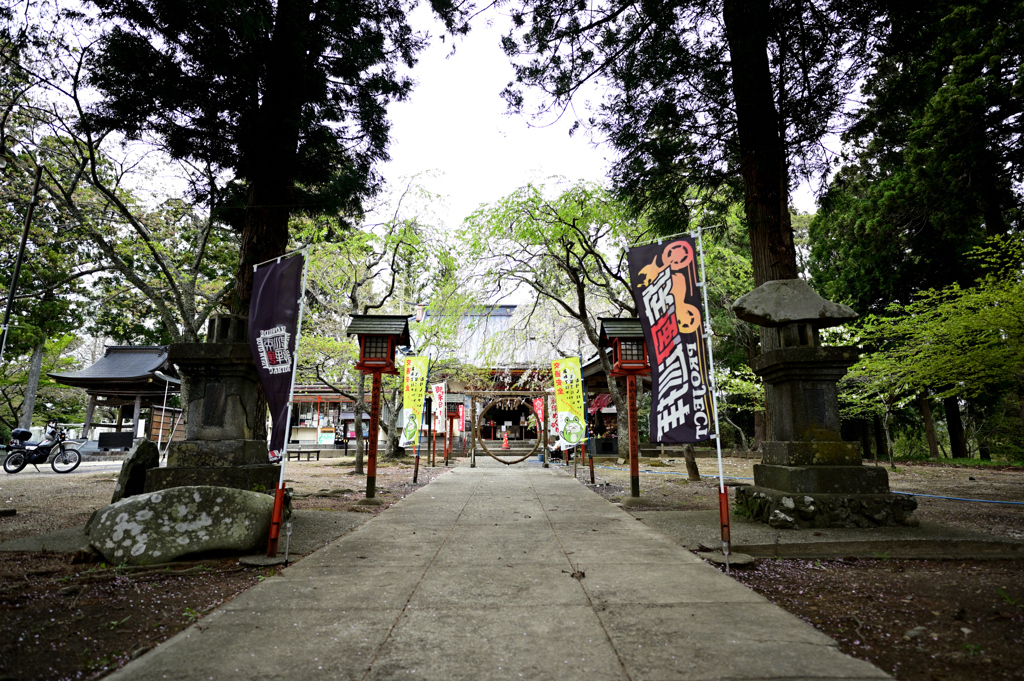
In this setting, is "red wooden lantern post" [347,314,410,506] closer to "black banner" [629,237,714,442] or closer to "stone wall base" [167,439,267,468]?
"stone wall base" [167,439,267,468]

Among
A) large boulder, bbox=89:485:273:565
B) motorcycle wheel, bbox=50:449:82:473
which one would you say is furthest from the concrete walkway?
motorcycle wheel, bbox=50:449:82:473

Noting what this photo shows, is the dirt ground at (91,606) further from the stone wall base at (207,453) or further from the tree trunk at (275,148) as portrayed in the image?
the tree trunk at (275,148)

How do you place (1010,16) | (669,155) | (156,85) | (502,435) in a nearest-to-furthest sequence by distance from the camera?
(156,85) → (669,155) → (1010,16) → (502,435)

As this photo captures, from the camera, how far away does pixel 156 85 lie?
642 centimetres

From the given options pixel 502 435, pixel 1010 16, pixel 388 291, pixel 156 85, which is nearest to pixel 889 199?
pixel 1010 16

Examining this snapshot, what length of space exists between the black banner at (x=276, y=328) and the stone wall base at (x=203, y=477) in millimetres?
932

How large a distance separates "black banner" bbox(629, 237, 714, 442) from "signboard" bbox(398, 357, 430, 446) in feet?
27.3

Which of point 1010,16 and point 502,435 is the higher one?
point 1010,16

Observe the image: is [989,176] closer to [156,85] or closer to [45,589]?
[156,85]

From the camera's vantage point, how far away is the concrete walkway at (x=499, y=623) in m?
2.40

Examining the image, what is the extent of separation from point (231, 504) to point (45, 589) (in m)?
1.35

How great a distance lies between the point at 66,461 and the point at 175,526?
48.0 feet

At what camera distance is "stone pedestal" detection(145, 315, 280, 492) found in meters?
5.67

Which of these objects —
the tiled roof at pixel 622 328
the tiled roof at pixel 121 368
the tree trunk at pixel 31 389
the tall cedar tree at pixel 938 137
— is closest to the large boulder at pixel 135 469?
the tiled roof at pixel 622 328
